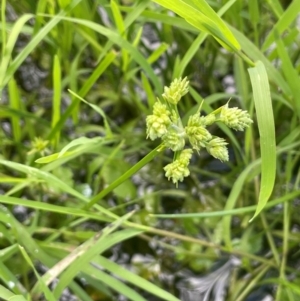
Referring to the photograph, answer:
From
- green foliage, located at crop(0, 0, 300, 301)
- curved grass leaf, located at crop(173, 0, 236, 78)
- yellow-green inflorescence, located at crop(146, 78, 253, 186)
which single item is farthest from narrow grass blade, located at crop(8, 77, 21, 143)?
yellow-green inflorescence, located at crop(146, 78, 253, 186)

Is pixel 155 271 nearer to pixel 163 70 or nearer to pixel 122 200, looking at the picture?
pixel 122 200

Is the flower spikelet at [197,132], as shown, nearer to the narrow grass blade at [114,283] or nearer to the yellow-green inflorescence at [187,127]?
the yellow-green inflorescence at [187,127]

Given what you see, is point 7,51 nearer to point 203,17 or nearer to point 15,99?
point 15,99

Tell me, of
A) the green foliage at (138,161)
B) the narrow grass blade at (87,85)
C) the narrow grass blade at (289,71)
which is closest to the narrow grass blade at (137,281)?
the green foliage at (138,161)

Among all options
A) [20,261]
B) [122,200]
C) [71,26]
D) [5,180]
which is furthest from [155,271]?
[71,26]

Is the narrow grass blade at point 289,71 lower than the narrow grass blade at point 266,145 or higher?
higher

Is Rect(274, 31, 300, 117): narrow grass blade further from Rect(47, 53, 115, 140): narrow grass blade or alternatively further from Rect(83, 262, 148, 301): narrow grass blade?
Rect(83, 262, 148, 301): narrow grass blade
